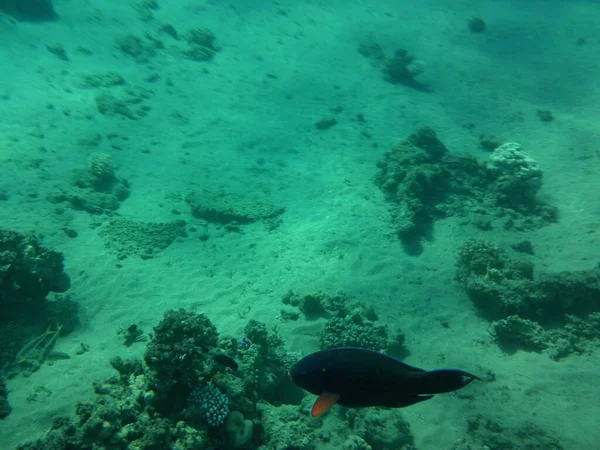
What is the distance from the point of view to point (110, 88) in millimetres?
17922

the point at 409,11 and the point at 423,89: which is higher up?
the point at 409,11

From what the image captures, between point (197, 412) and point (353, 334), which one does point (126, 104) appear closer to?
point (353, 334)

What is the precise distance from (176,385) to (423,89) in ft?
66.9

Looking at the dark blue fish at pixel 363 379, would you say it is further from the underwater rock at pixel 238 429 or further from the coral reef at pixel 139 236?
the coral reef at pixel 139 236

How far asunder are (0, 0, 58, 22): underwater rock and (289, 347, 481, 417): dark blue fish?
29462mm

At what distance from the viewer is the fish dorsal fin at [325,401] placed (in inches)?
88.0

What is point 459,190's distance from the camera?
39.3 ft

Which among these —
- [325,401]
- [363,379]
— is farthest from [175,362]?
[363,379]

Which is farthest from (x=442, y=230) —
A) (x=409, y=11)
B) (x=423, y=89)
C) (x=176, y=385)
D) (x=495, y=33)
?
(x=409, y=11)

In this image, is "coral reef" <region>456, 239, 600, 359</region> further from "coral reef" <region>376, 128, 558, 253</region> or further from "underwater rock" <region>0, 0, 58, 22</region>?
"underwater rock" <region>0, 0, 58, 22</region>

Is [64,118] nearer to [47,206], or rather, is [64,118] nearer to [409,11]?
[47,206]

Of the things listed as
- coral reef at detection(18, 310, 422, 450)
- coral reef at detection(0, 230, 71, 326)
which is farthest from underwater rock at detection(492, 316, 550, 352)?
coral reef at detection(0, 230, 71, 326)

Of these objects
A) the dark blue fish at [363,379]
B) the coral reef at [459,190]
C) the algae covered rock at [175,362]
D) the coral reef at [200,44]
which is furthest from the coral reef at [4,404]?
the coral reef at [200,44]

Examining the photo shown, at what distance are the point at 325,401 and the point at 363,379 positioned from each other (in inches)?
12.5
